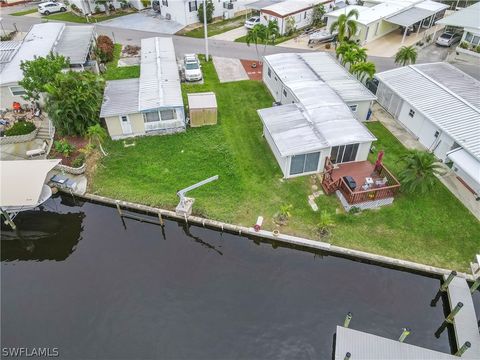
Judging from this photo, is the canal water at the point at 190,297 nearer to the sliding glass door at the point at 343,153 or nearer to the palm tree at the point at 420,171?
the palm tree at the point at 420,171

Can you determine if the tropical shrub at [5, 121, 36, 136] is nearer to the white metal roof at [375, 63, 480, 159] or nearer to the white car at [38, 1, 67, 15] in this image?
the white metal roof at [375, 63, 480, 159]

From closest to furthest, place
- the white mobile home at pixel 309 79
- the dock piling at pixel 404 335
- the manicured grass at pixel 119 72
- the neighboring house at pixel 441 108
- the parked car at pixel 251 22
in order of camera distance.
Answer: the dock piling at pixel 404 335 → the neighboring house at pixel 441 108 → the white mobile home at pixel 309 79 → the manicured grass at pixel 119 72 → the parked car at pixel 251 22

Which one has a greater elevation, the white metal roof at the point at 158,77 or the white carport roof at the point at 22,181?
the white metal roof at the point at 158,77

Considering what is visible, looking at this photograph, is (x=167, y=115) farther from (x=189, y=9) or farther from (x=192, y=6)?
(x=192, y=6)

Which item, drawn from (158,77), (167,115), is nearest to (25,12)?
(158,77)

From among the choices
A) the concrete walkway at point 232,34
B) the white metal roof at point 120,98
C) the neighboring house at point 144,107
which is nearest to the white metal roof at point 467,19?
the concrete walkway at point 232,34

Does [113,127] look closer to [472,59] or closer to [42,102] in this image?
[42,102]

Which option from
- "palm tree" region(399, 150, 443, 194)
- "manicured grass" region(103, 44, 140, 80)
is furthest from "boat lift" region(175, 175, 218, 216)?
"manicured grass" region(103, 44, 140, 80)
